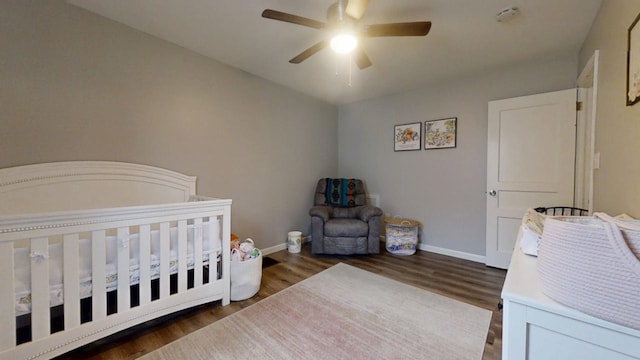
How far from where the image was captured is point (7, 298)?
1236 millimetres

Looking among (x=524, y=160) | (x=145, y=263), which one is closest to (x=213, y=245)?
(x=145, y=263)

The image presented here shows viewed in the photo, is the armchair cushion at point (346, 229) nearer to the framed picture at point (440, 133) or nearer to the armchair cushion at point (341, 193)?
the armchair cushion at point (341, 193)

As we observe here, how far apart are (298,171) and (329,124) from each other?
1.08 metres

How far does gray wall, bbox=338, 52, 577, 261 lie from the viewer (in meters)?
2.74

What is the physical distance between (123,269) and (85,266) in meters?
0.19

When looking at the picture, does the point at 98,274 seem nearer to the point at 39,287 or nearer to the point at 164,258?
the point at 39,287

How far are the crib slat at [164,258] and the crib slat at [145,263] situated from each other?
74 mm

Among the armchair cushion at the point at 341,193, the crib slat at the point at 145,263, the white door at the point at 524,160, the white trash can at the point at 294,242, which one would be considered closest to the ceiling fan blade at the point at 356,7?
the crib slat at the point at 145,263

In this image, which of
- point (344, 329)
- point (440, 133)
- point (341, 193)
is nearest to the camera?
point (344, 329)

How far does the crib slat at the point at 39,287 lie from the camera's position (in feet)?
4.29

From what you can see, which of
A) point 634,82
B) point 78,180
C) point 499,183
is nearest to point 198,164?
point 78,180

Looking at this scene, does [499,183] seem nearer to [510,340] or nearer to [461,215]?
[461,215]

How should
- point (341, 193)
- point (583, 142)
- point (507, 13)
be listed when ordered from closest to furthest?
point (507, 13) < point (583, 142) < point (341, 193)

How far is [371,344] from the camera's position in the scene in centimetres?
159
